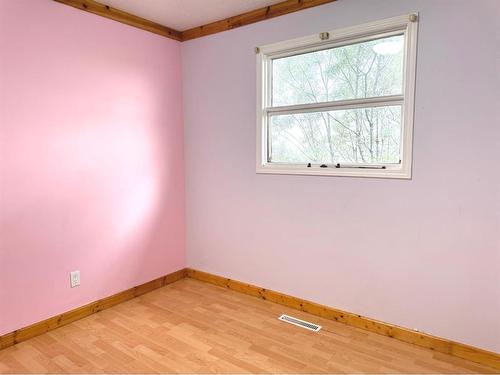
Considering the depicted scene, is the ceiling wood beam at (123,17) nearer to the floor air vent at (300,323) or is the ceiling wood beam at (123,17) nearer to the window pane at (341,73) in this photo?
the window pane at (341,73)

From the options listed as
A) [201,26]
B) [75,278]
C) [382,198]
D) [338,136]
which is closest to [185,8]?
[201,26]

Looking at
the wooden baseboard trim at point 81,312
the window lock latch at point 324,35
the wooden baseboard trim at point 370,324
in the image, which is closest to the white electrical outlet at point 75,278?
the wooden baseboard trim at point 81,312

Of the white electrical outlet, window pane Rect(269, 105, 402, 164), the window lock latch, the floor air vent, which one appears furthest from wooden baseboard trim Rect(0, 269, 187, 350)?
the window lock latch

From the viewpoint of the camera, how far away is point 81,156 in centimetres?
268

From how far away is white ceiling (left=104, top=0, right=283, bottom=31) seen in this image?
2.73 m

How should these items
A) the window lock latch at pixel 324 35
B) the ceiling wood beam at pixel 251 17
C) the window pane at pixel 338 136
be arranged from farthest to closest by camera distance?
1. the ceiling wood beam at pixel 251 17
2. the window lock latch at pixel 324 35
3. the window pane at pixel 338 136

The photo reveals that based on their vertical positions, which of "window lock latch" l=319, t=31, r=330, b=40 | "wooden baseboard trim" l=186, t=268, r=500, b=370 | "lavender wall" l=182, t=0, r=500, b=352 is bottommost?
"wooden baseboard trim" l=186, t=268, r=500, b=370

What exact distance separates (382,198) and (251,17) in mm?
1879

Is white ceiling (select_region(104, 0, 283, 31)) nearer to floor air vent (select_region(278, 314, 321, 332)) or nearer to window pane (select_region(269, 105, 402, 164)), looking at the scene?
window pane (select_region(269, 105, 402, 164))

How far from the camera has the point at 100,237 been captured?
2865mm

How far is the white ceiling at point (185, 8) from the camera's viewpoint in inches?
107

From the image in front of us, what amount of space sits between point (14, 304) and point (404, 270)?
8.91 feet

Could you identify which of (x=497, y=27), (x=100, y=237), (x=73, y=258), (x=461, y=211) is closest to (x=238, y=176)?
(x=100, y=237)

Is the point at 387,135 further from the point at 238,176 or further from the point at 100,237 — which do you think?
the point at 100,237
